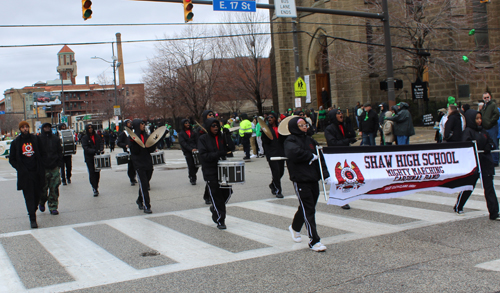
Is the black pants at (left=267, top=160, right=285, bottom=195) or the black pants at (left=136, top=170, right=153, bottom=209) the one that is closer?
the black pants at (left=136, top=170, right=153, bottom=209)

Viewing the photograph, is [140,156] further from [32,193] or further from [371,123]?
[371,123]

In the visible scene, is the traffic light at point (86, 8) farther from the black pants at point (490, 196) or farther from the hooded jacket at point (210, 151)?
the black pants at point (490, 196)

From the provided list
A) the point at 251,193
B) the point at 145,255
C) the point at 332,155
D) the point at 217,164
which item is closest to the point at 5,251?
the point at 145,255

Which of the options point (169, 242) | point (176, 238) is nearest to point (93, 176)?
point (176, 238)

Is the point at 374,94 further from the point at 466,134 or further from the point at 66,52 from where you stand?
the point at 66,52

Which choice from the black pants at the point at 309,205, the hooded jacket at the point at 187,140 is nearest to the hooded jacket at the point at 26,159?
the hooded jacket at the point at 187,140

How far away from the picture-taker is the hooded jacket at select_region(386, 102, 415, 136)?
49.6 ft

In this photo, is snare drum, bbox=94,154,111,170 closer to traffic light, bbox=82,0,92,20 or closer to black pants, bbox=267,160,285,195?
traffic light, bbox=82,0,92,20

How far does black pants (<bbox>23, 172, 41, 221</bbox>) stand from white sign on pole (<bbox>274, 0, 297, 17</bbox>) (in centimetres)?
954

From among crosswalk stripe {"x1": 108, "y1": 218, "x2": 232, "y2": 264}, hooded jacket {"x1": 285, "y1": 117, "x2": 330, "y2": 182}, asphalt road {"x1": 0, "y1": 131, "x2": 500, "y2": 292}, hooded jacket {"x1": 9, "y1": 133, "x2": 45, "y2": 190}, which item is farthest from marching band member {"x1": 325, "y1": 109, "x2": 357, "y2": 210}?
hooded jacket {"x1": 9, "y1": 133, "x2": 45, "y2": 190}

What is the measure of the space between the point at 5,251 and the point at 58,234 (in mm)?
1084

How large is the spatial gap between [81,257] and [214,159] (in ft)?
8.35

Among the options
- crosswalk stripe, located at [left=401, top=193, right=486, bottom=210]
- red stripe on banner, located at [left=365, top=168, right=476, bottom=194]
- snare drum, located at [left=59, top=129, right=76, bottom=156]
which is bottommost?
crosswalk stripe, located at [left=401, top=193, right=486, bottom=210]

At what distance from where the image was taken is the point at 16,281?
18.3 feet
